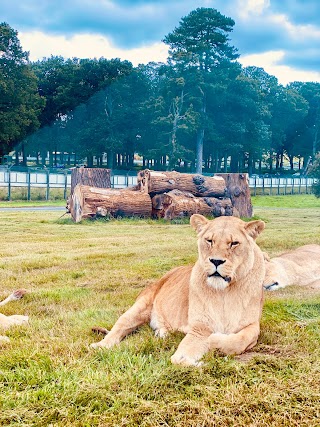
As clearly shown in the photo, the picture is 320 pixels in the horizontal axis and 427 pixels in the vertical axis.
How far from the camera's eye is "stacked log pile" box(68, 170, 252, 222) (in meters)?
14.1

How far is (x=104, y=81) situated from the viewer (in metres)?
40.9

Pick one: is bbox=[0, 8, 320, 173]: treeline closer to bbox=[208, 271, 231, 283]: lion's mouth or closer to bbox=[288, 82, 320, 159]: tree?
bbox=[288, 82, 320, 159]: tree

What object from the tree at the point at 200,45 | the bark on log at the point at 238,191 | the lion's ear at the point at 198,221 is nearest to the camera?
the lion's ear at the point at 198,221

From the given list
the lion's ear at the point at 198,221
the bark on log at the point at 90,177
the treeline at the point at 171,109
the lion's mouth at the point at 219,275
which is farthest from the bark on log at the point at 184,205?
the treeline at the point at 171,109

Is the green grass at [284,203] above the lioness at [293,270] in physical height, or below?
below

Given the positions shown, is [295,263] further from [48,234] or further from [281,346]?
[48,234]

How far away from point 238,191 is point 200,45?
24.5 metres

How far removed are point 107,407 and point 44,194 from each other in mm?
22938

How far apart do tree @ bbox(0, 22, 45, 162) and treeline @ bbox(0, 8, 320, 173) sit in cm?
41

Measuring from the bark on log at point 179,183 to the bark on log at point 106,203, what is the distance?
343 millimetres

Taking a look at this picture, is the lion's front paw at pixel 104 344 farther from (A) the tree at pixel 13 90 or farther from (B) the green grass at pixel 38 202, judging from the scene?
(A) the tree at pixel 13 90

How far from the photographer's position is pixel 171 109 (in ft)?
126

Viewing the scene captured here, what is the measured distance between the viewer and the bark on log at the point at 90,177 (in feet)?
50.2

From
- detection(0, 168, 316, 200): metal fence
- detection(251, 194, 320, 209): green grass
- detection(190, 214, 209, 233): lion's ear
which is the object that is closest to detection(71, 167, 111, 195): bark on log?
detection(0, 168, 316, 200): metal fence
